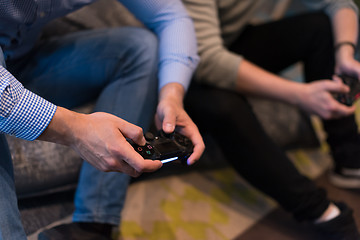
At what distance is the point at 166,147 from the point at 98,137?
0.31 ft

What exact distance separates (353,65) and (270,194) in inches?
13.4

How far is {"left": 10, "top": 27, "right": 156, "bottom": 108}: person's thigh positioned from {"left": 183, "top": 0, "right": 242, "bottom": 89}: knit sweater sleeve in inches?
6.0

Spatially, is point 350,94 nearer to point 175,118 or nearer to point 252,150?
point 252,150

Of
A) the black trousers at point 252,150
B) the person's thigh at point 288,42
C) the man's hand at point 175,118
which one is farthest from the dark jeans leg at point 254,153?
the person's thigh at point 288,42

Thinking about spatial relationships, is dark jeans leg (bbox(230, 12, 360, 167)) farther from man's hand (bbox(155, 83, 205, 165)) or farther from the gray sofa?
man's hand (bbox(155, 83, 205, 165))

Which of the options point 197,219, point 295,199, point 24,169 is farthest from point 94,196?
point 295,199

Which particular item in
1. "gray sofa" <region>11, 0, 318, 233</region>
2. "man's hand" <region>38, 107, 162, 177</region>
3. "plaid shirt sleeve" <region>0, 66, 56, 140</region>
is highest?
"plaid shirt sleeve" <region>0, 66, 56, 140</region>

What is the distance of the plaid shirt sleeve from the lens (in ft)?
1.23

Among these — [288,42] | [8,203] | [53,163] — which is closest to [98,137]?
[8,203]

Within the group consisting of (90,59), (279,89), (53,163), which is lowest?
(53,163)

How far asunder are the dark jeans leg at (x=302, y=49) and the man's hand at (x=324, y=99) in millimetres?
79

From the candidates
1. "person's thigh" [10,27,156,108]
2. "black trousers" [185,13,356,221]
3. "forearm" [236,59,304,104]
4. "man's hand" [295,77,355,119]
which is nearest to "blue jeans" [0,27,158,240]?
"person's thigh" [10,27,156,108]

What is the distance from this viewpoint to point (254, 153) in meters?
0.69

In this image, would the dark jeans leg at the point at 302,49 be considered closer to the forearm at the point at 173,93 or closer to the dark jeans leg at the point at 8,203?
the forearm at the point at 173,93
